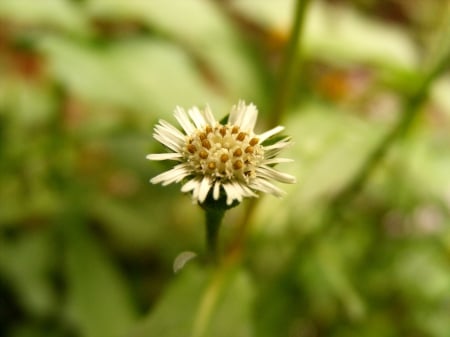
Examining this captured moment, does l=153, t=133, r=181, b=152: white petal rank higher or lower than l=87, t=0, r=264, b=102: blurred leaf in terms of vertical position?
lower

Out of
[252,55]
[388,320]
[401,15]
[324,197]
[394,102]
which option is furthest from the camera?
[401,15]

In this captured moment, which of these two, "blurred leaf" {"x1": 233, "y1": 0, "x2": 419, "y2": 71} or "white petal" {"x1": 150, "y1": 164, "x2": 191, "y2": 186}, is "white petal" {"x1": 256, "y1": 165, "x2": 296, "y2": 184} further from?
"blurred leaf" {"x1": 233, "y1": 0, "x2": 419, "y2": 71}

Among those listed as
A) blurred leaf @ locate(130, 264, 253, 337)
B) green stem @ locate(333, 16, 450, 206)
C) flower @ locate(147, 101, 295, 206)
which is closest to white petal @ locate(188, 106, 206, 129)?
flower @ locate(147, 101, 295, 206)

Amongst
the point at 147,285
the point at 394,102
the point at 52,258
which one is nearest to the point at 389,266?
the point at 147,285

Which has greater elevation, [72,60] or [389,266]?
[72,60]

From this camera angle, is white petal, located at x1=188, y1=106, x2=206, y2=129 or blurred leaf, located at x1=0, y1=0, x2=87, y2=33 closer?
white petal, located at x1=188, y1=106, x2=206, y2=129

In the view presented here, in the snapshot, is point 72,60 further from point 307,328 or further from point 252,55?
point 307,328

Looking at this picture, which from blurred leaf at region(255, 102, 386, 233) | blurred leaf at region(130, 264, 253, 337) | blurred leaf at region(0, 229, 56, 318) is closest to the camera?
blurred leaf at region(130, 264, 253, 337)

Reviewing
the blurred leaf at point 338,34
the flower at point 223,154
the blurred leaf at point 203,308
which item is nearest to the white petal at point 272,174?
the flower at point 223,154
